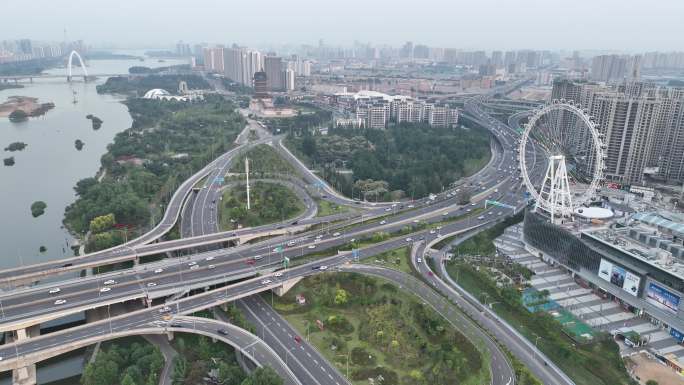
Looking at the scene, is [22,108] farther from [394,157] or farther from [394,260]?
[394,260]

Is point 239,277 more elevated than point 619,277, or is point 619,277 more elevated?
point 619,277

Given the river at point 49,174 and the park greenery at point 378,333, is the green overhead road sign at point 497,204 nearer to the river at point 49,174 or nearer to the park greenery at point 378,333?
the park greenery at point 378,333

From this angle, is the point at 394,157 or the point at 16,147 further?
the point at 16,147

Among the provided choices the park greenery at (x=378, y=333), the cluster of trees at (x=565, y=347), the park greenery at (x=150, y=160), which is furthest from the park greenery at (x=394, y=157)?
the cluster of trees at (x=565, y=347)

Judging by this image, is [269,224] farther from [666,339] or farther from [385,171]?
[666,339]

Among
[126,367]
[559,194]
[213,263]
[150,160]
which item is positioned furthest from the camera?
[150,160]

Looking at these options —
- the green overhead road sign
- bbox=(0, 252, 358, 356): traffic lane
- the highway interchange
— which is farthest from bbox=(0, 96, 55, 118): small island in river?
the green overhead road sign

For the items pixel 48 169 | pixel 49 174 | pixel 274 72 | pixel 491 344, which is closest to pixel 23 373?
pixel 491 344

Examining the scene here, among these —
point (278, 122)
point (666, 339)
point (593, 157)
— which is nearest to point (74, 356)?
point (666, 339)
